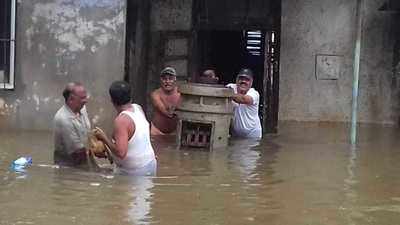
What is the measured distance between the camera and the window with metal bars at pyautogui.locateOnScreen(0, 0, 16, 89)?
36.4 feet

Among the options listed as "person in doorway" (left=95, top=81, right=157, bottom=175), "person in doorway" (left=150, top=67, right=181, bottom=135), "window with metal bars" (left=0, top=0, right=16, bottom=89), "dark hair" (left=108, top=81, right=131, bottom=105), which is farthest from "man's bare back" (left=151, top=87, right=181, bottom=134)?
"dark hair" (left=108, top=81, right=131, bottom=105)

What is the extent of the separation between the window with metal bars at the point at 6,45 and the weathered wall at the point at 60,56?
0.09 m

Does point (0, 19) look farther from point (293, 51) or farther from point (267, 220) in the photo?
point (267, 220)

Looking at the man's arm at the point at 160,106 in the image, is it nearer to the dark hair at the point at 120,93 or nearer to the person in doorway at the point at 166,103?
the person in doorway at the point at 166,103

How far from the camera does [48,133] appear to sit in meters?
11.1

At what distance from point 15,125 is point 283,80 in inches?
207

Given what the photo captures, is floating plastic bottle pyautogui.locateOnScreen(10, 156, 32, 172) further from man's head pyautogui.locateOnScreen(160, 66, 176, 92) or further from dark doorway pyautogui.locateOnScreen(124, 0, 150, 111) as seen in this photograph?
dark doorway pyautogui.locateOnScreen(124, 0, 150, 111)

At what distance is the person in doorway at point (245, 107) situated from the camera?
10.3m

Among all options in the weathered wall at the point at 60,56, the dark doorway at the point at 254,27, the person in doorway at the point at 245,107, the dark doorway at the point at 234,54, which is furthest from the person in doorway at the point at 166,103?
the dark doorway at the point at 234,54

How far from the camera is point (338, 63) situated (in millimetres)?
13891

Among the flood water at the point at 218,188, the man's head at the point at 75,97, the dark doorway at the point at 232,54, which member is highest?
the dark doorway at the point at 232,54

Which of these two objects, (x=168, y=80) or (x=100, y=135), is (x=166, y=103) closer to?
(x=168, y=80)

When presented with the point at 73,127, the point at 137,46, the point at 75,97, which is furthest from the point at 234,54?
the point at 73,127

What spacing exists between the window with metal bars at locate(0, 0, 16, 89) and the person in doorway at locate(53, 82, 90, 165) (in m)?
3.78
